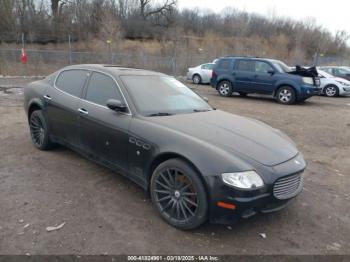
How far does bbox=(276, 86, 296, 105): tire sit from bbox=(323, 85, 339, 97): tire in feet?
16.3

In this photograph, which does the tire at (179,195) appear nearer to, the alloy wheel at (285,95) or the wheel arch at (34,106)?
the wheel arch at (34,106)

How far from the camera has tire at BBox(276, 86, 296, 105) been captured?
1247cm

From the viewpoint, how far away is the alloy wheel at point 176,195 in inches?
123

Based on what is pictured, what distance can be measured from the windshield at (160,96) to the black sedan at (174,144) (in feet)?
0.05

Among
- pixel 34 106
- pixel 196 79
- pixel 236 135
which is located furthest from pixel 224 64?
pixel 236 135

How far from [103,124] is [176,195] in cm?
139

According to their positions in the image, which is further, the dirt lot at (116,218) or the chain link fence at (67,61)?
the chain link fence at (67,61)

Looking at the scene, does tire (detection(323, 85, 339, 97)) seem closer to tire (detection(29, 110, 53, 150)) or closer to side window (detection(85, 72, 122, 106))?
side window (detection(85, 72, 122, 106))

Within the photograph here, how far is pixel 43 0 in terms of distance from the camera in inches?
1474

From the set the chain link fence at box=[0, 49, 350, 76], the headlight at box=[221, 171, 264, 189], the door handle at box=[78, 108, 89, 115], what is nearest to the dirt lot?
the headlight at box=[221, 171, 264, 189]

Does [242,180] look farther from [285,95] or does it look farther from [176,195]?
[285,95]

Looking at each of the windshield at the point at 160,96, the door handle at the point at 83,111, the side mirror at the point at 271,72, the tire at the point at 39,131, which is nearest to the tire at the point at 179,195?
the windshield at the point at 160,96

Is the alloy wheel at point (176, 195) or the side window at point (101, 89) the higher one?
the side window at point (101, 89)

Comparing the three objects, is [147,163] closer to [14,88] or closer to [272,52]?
[14,88]
